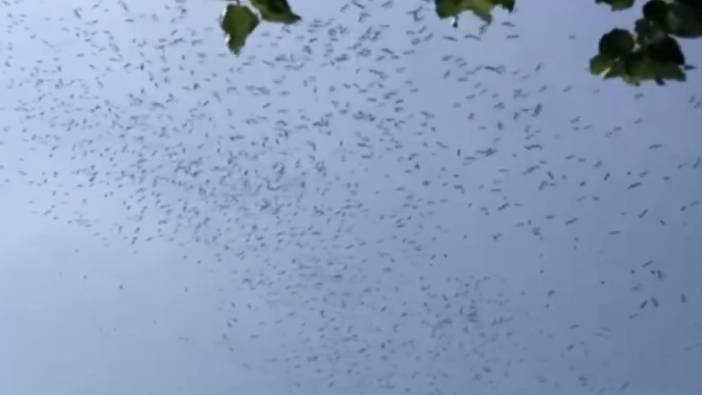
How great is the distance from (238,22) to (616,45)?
256mm

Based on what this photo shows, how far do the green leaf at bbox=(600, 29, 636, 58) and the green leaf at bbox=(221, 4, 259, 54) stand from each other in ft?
0.78

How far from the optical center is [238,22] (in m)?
0.65

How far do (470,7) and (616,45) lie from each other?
4.4 inches

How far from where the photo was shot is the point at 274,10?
2.23 ft

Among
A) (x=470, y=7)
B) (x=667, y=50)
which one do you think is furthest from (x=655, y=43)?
(x=470, y=7)

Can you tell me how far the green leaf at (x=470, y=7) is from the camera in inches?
27.6

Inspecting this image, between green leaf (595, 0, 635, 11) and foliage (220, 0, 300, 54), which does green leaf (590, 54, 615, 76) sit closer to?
green leaf (595, 0, 635, 11)

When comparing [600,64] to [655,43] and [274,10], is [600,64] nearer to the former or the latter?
[655,43]

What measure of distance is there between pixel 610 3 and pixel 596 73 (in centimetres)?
5

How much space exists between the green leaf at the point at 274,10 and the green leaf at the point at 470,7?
4.3 inches

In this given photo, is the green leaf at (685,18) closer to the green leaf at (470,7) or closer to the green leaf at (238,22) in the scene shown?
the green leaf at (470,7)

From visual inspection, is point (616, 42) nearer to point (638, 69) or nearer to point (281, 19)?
point (638, 69)

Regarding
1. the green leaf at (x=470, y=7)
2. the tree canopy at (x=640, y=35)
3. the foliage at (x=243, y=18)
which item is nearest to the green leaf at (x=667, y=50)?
the tree canopy at (x=640, y=35)

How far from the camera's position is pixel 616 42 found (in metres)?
0.67
